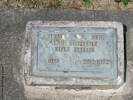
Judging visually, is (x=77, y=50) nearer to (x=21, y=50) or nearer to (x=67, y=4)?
Answer: (x=21, y=50)

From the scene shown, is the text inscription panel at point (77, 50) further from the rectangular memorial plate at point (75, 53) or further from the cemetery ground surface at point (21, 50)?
the cemetery ground surface at point (21, 50)

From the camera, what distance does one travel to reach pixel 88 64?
8.11 feet

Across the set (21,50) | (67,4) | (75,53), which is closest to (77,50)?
(75,53)

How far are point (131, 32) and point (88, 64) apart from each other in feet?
1.72

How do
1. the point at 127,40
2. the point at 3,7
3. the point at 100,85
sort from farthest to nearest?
the point at 3,7, the point at 127,40, the point at 100,85

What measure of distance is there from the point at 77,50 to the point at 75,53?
3 centimetres

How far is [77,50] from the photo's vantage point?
8.25 feet

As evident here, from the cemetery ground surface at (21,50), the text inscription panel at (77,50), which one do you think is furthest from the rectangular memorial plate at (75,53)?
the cemetery ground surface at (21,50)

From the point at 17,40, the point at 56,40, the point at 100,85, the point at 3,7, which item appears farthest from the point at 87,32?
the point at 3,7

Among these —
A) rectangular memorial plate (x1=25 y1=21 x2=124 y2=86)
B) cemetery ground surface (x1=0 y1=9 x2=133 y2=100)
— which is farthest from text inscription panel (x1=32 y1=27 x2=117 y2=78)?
cemetery ground surface (x1=0 y1=9 x2=133 y2=100)

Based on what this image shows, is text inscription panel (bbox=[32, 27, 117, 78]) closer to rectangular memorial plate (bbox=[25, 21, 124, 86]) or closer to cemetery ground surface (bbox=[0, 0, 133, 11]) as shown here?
rectangular memorial plate (bbox=[25, 21, 124, 86])

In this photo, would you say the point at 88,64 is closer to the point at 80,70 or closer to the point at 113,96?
the point at 80,70

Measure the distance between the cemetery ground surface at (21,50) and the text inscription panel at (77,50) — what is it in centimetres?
19

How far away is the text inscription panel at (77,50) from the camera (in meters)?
2.46
